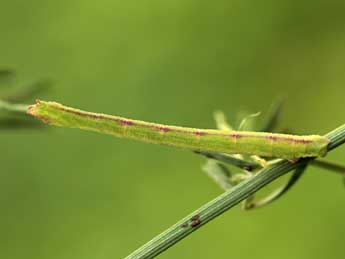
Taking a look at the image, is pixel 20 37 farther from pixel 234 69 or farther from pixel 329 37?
pixel 329 37

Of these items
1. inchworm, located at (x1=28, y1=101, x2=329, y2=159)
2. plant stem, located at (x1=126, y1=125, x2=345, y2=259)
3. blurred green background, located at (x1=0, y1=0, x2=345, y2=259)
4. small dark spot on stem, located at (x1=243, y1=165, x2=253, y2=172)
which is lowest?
plant stem, located at (x1=126, y1=125, x2=345, y2=259)

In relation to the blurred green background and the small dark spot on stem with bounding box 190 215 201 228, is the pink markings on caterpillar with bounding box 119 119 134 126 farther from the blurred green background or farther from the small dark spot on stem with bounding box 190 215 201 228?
the blurred green background

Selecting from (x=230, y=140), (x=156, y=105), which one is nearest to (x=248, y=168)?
(x=230, y=140)

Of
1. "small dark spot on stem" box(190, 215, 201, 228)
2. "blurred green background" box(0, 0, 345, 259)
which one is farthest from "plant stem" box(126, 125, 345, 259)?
"blurred green background" box(0, 0, 345, 259)

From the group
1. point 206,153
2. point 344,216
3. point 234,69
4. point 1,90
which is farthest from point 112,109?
point 206,153

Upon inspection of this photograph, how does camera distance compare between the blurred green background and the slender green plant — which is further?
the blurred green background
